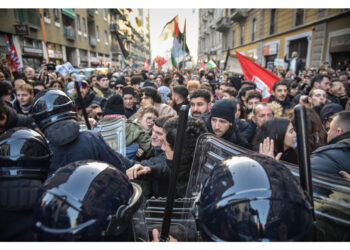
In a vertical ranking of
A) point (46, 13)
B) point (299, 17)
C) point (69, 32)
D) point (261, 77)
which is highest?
point (46, 13)

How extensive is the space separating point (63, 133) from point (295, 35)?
18.5m

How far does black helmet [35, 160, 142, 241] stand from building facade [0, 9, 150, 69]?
34.8ft

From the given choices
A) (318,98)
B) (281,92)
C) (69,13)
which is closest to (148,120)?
(281,92)

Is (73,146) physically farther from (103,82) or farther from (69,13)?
(69,13)

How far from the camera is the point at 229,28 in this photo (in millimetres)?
31922

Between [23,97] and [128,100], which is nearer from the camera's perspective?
[23,97]

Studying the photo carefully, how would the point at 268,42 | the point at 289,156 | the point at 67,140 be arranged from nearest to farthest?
the point at 67,140, the point at 289,156, the point at 268,42

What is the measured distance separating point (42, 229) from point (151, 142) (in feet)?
6.36

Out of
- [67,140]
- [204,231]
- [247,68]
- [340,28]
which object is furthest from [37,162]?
[340,28]

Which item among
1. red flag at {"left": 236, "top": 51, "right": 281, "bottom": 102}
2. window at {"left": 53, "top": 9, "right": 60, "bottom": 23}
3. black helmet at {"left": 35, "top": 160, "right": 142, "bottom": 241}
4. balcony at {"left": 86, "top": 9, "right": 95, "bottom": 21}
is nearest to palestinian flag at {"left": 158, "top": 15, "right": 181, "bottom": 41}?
red flag at {"left": 236, "top": 51, "right": 281, "bottom": 102}

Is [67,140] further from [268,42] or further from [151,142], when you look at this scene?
[268,42]

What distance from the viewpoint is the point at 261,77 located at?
545 cm

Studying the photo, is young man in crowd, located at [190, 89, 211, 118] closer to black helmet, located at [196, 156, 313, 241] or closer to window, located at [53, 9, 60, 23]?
black helmet, located at [196, 156, 313, 241]

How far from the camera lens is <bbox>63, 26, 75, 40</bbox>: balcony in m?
21.4
